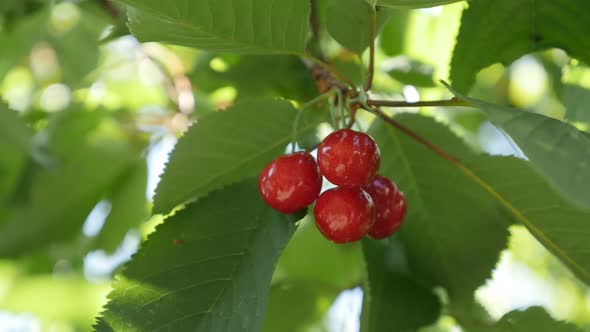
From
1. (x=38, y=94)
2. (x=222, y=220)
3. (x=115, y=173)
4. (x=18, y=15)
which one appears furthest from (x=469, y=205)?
(x=38, y=94)

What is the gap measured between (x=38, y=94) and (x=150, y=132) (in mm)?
548

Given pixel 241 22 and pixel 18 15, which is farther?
pixel 18 15

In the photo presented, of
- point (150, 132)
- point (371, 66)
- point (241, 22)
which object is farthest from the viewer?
point (150, 132)

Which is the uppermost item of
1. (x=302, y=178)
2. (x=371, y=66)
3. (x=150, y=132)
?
(x=371, y=66)

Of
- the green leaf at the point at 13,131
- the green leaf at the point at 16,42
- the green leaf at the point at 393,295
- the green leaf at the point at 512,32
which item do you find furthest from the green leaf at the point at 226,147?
the green leaf at the point at 16,42

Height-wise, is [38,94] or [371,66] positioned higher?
[371,66]

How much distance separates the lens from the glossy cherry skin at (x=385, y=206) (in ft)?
4.85

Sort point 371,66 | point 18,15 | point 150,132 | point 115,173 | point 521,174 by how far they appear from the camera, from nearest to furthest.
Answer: point 371,66, point 521,174, point 18,15, point 115,173, point 150,132

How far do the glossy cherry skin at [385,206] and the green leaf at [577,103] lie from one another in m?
0.58

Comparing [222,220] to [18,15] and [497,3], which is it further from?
[18,15]

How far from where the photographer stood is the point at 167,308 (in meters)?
1.37

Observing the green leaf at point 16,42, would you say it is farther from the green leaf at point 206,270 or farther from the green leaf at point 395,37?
the green leaf at point 206,270

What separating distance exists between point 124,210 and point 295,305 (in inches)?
31.9

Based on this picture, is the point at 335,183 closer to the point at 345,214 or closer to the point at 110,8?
the point at 345,214
